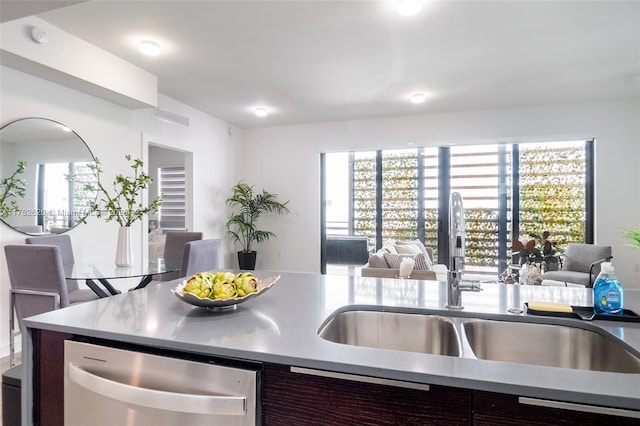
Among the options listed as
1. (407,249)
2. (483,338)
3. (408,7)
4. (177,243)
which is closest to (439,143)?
(407,249)

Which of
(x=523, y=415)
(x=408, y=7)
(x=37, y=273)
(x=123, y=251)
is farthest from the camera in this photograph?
(x=123, y=251)

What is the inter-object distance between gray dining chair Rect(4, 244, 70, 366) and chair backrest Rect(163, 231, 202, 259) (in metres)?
1.57

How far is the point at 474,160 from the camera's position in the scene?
579 cm

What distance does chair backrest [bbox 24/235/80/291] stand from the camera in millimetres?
3012

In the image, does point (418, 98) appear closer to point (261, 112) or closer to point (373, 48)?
point (373, 48)

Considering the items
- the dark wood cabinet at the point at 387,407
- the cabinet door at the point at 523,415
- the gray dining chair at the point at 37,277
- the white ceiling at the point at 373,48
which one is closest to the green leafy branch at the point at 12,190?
the gray dining chair at the point at 37,277

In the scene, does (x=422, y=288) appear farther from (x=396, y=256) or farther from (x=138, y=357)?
(x=396, y=256)

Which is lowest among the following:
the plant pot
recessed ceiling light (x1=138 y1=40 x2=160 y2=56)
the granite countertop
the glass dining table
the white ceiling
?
the plant pot

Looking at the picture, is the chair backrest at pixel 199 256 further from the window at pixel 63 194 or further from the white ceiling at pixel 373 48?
the white ceiling at pixel 373 48

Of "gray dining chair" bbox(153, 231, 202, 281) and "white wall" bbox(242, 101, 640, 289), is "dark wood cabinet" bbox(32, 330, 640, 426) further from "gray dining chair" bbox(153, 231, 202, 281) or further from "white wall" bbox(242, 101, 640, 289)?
"white wall" bbox(242, 101, 640, 289)

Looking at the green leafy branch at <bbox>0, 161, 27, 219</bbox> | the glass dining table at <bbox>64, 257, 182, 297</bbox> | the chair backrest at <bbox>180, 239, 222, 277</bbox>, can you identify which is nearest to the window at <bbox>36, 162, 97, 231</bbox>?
the green leafy branch at <bbox>0, 161, 27, 219</bbox>

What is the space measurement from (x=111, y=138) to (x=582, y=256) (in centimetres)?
607

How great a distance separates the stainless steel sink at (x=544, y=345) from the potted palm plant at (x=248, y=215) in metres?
5.30

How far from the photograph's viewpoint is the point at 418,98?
4922 millimetres
